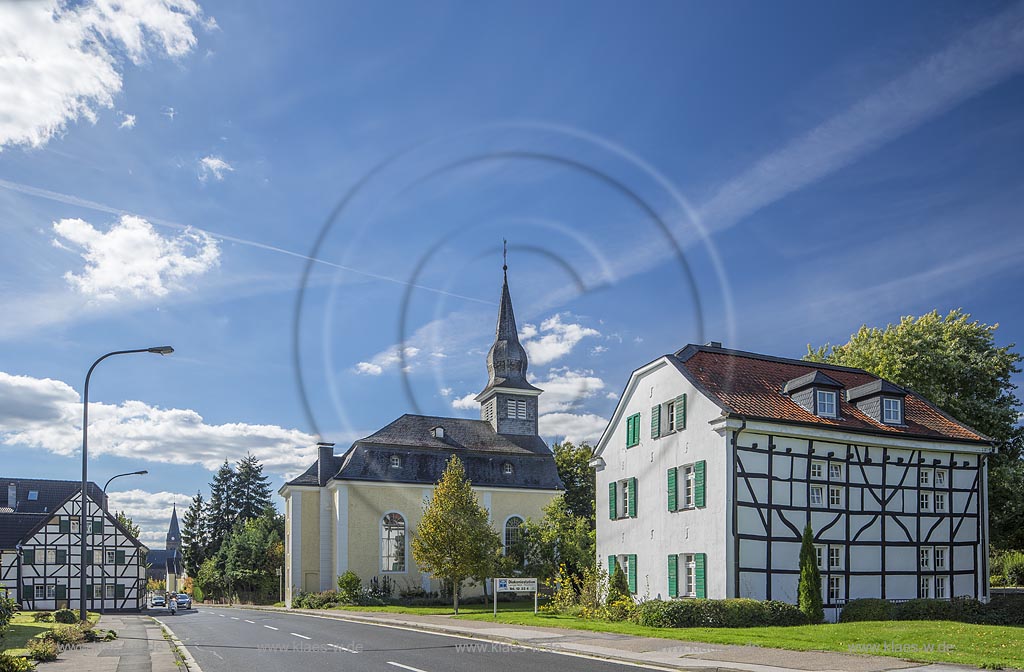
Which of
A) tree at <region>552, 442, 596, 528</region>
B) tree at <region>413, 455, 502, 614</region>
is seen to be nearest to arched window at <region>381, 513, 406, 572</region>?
tree at <region>552, 442, 596, 528</region>

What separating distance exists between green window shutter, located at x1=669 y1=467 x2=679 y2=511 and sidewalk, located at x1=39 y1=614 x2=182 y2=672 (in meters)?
18.0

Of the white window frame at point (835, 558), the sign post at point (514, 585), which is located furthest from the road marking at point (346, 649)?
the white window frame at point (835, 558)

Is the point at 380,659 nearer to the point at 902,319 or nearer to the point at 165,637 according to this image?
the point at 165,637

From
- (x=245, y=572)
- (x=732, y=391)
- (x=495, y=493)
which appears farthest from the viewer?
(x=245, y=572)

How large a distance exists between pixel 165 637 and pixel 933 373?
1388 inches

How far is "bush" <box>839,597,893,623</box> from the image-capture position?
95.0 ft

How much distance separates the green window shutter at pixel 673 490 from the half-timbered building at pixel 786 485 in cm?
9

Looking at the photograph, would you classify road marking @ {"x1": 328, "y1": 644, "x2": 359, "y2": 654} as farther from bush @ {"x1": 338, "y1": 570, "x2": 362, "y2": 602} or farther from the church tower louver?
the church tower louver

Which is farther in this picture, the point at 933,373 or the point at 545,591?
the point at 545,591

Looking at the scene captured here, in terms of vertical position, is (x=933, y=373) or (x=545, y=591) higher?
(x=933, y=373)

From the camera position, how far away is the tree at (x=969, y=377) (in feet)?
130

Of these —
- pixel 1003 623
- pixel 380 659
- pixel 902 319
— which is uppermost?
pixel 902 319

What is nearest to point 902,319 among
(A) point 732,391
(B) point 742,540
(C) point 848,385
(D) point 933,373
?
(D) point 933,373

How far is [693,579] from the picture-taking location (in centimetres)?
3070
